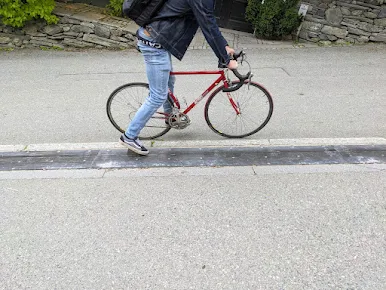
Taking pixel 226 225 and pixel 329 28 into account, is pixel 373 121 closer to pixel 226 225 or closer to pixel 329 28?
pixel 226 225

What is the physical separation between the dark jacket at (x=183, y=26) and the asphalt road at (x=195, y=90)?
1278mm

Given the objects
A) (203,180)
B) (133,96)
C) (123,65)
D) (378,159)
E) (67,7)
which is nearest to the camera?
(203,180)

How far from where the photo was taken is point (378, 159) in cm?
356

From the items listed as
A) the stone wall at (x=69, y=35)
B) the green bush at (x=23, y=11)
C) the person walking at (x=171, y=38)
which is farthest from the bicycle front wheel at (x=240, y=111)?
the green bush at (x=23, y=11)

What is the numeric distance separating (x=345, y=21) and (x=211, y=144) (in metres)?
5.91

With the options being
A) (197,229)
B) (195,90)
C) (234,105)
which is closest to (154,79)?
(234,105)

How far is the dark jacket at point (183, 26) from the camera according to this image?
290 centimetres

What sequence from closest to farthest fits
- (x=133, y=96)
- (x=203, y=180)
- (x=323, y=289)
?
(x=323, y=289) < (x=203, y=180) < (x=133, y=96)

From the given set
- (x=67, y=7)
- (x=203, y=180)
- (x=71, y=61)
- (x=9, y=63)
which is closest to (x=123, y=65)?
(x=71, y=61)

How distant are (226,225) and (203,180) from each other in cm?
65

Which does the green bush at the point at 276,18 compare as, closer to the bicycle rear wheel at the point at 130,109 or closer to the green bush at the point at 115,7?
the green bush at the point at 115,7

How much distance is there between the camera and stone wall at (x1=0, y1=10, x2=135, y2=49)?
7.88m

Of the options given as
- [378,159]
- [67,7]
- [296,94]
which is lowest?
[67,7]

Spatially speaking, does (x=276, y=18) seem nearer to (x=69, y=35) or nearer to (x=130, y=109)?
(x=69, y=35)
